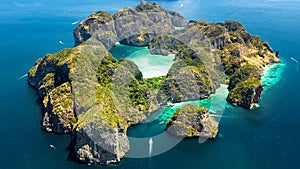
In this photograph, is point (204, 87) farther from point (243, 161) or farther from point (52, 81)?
point (52, 81)

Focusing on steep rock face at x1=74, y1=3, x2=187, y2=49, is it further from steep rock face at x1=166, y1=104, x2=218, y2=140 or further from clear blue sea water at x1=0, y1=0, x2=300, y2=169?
steep rock face at x1=166, y1=104, x2=218, y2=140

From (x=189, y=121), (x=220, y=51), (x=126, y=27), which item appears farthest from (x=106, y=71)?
(x=126, y=27)

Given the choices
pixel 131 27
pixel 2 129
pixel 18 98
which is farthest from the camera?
pixel 131 27

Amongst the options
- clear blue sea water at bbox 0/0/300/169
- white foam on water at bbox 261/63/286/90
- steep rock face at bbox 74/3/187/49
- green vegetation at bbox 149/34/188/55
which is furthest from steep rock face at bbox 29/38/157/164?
steep rock face at bbox 74/3/187/49

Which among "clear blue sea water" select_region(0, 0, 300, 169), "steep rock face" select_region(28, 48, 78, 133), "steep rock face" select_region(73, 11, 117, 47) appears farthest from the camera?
"steep rock face" select_region(73, 11, 117, 47)

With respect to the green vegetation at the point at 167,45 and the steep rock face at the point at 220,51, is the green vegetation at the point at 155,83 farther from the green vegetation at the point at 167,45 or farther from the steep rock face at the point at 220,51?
the green vegetation at the point at 167,45

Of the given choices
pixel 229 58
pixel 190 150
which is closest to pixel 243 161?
pixel 190 150

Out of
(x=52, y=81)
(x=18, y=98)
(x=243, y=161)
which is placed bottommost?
(x=243, y=161)
